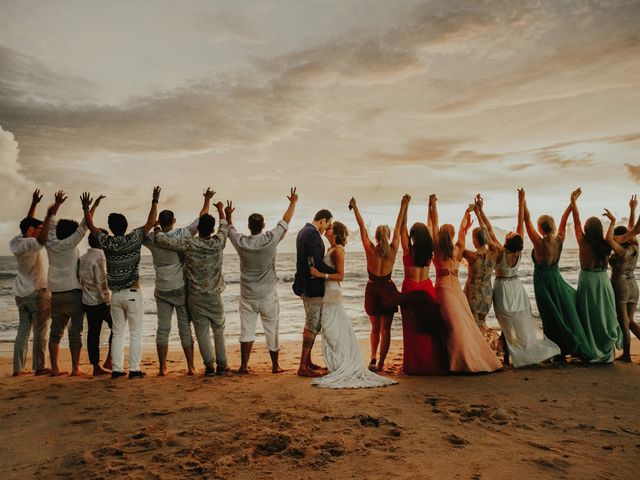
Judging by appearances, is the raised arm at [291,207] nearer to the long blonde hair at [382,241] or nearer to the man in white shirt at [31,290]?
the long blonde hair at [382,241]

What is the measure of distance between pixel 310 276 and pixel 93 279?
3.22 metres

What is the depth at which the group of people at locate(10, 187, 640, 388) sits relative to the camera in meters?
6.86

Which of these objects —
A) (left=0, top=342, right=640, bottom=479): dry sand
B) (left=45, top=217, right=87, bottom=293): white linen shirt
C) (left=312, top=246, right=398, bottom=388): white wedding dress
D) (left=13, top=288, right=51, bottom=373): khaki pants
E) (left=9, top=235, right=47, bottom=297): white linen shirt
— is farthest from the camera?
(left=13, top=288, right=51, bottom=373): khaki pants

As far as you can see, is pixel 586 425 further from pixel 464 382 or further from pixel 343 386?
pixel 343 386

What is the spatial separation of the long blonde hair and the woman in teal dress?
125 inches

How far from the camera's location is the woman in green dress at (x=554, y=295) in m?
7.56

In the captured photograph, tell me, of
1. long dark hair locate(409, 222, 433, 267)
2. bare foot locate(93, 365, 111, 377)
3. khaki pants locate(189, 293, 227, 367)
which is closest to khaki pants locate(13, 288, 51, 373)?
Result: bare foot locate(93, 365, 111, 377)

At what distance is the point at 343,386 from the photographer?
244 inches

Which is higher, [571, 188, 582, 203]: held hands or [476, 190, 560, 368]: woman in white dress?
[571, 188, 582, 203]: held hands

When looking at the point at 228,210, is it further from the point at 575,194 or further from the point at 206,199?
the point at 575,194

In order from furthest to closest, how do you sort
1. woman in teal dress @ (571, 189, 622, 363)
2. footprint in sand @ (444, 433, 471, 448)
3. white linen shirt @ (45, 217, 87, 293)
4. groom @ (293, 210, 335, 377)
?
woman in teal dress @ (571, 189, 622, 363) < white linen shirt @ (45, 217, 87, 293) < groom @ (293, 210, 335, 377) < footprint in sand @ (444, 433, 471, 448)

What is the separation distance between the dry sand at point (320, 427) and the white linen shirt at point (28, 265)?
4.40ft

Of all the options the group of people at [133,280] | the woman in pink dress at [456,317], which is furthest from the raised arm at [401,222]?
the group of people at [133,280]

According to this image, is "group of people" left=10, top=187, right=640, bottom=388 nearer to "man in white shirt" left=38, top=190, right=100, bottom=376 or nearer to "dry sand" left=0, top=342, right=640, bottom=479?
"man in white shirt" left=38, top=190, right=100, bottom=376
